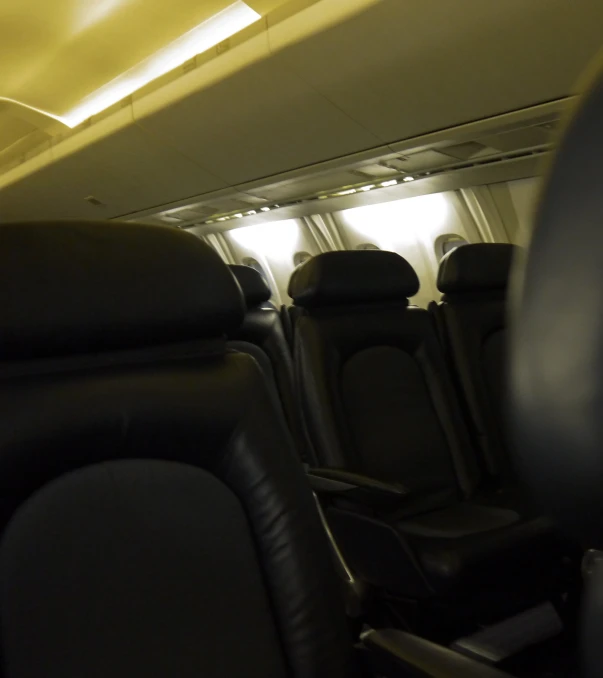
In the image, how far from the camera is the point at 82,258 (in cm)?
115

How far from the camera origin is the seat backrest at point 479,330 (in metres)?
2.80

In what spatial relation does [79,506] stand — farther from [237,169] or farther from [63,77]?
[63,77]

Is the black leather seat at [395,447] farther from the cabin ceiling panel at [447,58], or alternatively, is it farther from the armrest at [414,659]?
the cabin ceiling panel at [447,58]

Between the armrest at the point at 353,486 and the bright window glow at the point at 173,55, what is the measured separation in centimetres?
264

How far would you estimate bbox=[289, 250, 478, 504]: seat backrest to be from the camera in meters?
2.41

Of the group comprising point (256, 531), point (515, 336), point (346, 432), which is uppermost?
point (515, 336)

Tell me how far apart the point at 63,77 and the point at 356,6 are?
3100 mm

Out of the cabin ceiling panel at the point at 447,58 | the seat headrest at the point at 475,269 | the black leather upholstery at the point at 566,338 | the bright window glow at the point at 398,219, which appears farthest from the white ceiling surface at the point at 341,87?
the black leather upholstery at the point at 566,338

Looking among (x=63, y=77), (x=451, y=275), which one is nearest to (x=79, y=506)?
(x=451, y=275)

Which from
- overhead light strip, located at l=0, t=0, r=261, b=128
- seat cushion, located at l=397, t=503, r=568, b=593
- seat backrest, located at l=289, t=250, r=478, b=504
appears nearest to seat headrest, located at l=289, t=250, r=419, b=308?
seat backrest, located at l=289, t=250, r=478, b=504

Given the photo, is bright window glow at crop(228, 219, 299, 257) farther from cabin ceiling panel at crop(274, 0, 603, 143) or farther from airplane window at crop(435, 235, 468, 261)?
cabin ceiling panel at crop(274, 0, 603, 143)

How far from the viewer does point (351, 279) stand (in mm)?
2559

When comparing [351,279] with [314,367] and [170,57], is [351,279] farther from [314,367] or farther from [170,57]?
[170,57]

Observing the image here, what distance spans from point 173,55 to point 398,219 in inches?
82.6
